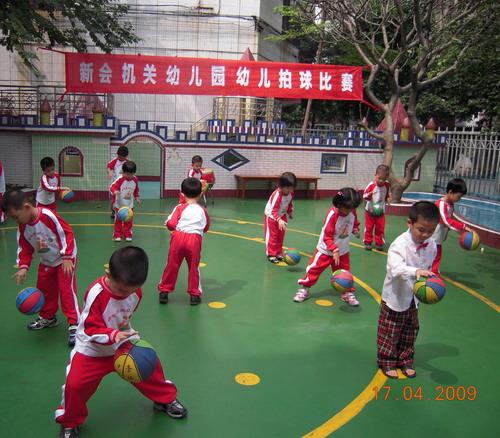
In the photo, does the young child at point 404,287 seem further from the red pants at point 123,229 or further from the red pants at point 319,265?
the red pants at point 123,229

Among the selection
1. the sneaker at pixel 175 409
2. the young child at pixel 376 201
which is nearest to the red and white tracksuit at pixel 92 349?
the sneaker at pixel 175 409

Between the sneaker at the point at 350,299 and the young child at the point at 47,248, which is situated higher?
the young child at the point at 47,248

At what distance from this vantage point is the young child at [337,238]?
5.87 meters

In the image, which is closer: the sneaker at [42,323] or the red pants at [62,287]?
the red pants at [62,287]

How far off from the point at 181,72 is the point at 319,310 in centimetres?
1002

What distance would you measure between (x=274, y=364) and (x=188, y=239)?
196 centimetres

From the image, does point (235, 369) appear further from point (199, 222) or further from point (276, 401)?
point (199, 222)

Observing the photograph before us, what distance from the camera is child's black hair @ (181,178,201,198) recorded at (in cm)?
601

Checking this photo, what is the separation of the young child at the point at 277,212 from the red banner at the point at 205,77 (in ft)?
23.4

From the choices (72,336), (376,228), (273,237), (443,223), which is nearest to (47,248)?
(72,336)

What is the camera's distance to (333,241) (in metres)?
6.11

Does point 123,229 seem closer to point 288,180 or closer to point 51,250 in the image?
point 288,180

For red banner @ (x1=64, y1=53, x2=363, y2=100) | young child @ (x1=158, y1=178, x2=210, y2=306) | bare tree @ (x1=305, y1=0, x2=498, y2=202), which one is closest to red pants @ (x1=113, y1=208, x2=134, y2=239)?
young child @ (x1=158, y1=178, x2=210, y2=306)

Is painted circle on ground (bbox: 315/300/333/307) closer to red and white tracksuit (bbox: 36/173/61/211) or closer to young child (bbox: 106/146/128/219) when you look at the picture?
red and white tracksuit (bbox: 36/173/61/211)
